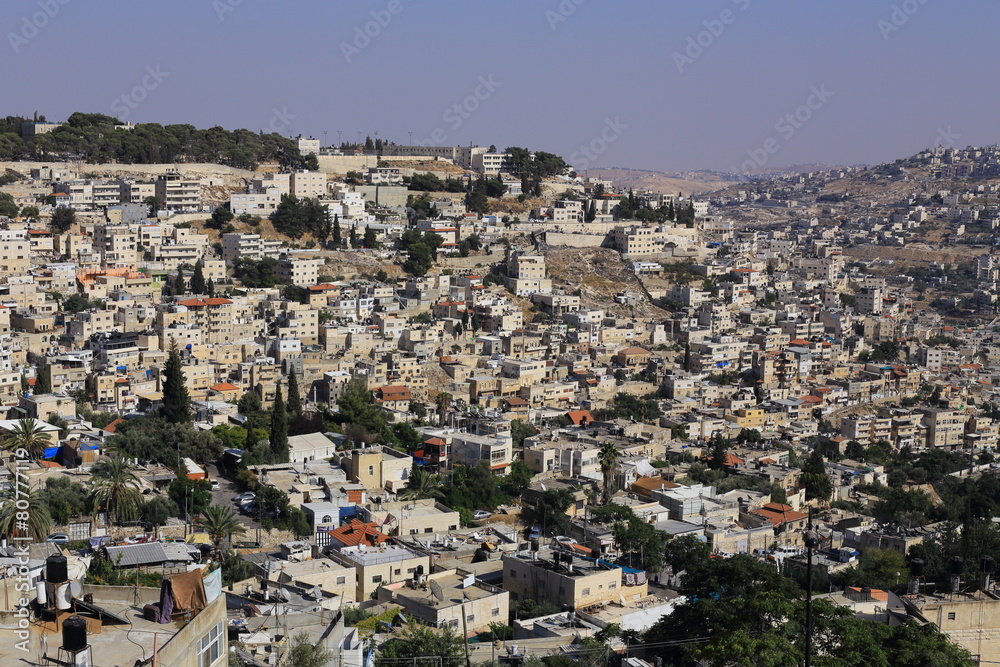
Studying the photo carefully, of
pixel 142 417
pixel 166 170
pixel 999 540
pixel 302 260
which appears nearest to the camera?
pixel 999 540

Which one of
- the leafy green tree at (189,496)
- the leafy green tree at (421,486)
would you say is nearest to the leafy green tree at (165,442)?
the leafy green tree at (189,496)

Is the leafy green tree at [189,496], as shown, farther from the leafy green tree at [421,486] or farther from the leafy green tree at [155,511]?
the leafy green tree at [421,486]

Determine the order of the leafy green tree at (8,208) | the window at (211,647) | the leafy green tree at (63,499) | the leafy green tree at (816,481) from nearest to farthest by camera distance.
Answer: the window at (211,647)
the leafy green tree at (63,499)
the leafy green tree at (816,481)
the leafy green tree at (8,208)

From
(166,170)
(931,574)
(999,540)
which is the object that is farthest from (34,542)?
(166,170)

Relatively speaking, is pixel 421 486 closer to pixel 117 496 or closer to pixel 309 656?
pixel 117 496

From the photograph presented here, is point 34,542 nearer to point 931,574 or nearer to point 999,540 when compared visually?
point 931,574

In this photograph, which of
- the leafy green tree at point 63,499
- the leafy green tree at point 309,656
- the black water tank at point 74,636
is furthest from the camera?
the leafy green tree at point 63,499

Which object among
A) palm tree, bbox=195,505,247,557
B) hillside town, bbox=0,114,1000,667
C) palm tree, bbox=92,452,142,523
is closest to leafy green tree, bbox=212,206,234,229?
hillside town, bbox=0,114,1000,667

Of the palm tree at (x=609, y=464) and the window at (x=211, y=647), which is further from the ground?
the window at (x=211, y=647)
